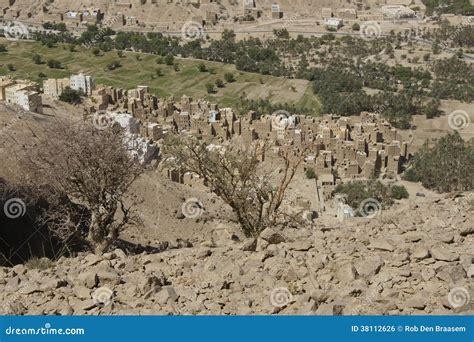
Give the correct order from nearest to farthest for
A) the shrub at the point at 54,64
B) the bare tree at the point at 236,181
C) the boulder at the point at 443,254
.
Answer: the boulder at the point at 443,254 < the bare tree at the point at 236,181 < the shrub at the point at 54,64

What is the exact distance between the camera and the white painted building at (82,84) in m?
32.5

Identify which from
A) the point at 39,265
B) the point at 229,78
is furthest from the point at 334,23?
the point at 39,265

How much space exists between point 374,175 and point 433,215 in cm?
2005

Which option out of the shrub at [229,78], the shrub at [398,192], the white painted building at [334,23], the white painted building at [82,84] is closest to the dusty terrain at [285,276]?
the shrub at [398,192]

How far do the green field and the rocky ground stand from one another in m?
32.0

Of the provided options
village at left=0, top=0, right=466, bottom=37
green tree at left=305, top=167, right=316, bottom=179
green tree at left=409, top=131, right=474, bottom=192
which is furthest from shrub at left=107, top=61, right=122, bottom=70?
green tree at left=409, top=131, right=474, bottom=192

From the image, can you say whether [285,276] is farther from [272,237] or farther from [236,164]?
[236,164]

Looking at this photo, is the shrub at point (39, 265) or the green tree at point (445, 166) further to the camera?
the green tree at point (445, 166)

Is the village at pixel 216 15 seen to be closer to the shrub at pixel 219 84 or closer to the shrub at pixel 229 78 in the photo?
the shrub at pixel 229 78

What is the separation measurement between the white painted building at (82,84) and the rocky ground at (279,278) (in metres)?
26.0

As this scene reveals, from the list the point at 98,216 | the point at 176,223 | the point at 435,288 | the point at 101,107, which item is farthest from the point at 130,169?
the point at 101,107

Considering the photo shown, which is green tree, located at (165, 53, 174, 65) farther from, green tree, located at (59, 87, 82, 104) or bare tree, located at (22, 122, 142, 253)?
bare tree, located at (22, 122, 142, 253)

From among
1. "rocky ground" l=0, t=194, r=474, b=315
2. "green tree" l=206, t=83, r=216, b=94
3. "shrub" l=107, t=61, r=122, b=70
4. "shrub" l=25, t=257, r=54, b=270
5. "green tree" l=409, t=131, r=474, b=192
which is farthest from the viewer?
"shrub" l=107, t=61, r=122, b=70

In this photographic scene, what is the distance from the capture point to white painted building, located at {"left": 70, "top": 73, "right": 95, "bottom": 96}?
32.5m
